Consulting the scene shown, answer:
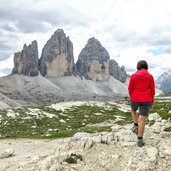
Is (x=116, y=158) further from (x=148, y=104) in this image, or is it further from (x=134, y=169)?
(x=148, y=104)

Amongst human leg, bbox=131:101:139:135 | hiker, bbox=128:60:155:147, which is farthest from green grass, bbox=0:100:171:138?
hiker, bbox=128:60:155:147

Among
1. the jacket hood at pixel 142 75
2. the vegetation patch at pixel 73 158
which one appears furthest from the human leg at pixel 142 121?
the vegetation patch at pixel 73 158

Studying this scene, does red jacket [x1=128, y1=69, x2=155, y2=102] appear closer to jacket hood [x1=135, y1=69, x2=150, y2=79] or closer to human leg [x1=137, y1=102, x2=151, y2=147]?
jacket hood [x1=135, y1=69, x2=150, y2=79]

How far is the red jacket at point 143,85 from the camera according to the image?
18.8 meters

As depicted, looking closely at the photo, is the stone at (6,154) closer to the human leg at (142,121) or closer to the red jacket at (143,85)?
the human leg at (142,121)

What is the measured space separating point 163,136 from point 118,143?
2.78m

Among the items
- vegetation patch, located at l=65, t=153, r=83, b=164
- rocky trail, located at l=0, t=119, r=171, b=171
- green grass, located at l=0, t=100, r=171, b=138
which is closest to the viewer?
rocky trail, located at l=0, t=119, r=171, b=171

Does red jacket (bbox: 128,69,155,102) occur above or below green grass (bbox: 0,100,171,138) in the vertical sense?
above

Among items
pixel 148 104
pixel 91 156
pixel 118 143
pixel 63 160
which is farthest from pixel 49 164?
pixel 148 104

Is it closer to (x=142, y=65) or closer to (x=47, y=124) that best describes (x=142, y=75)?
(x=142, y=65)

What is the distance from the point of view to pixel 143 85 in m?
18.8

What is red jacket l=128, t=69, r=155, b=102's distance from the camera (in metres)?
18.8

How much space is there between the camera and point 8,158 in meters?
24.3

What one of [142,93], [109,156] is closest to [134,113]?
[142,93]
